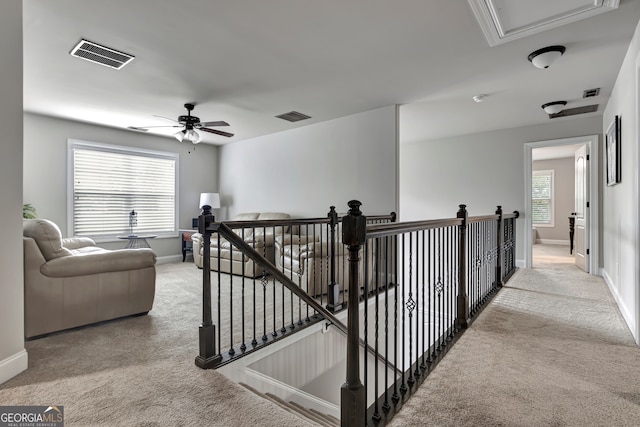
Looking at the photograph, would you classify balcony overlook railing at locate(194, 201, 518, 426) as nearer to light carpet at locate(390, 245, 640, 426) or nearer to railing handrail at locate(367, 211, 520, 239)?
railing handrail at locate(367, 211, 520, 239)

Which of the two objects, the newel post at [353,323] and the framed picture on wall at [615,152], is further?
the framed picture on wall at [615,152]

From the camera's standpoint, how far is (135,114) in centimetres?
489

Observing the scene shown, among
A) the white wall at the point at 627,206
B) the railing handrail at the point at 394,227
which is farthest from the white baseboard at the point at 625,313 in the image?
the railing handrail at the point at 394,227

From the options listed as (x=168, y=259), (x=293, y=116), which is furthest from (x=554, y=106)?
(x=168, y=259)

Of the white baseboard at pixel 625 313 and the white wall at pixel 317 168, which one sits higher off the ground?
the white wall at pixel 317 168

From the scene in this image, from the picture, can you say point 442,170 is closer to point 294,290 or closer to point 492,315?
point 492,315

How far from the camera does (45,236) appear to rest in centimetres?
266

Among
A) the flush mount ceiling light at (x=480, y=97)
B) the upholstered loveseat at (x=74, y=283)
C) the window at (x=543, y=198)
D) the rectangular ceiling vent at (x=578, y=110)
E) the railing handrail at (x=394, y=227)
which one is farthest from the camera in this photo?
the window at (x=543, y=198)

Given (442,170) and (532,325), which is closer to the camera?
(532,325)

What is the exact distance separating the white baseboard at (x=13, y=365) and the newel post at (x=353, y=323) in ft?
6.66

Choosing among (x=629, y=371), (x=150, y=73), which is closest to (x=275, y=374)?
(x=629, y=371)

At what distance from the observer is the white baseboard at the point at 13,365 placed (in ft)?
6.28

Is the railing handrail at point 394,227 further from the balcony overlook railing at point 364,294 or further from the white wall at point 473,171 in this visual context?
the white wall at point 473,171

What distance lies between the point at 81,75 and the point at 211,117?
6.04 feet
